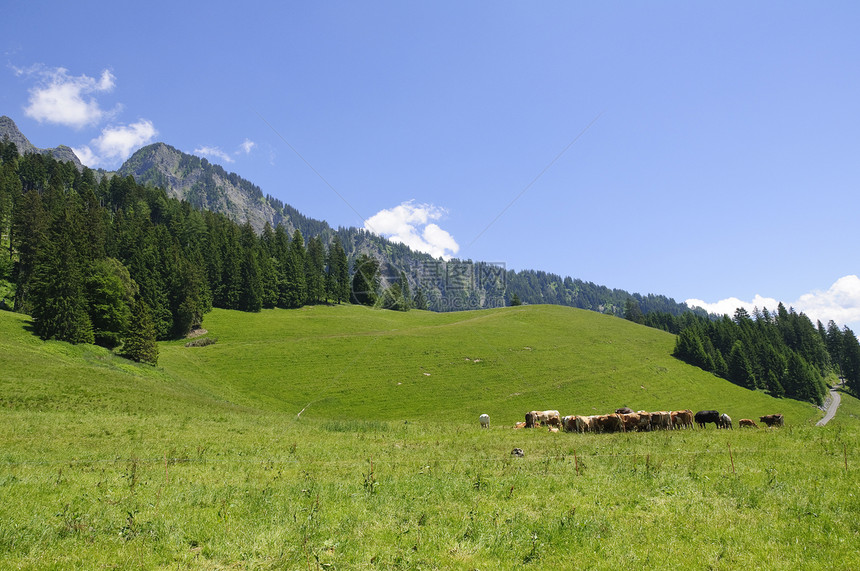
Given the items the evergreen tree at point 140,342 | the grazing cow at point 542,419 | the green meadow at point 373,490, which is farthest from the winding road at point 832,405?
the evergreen tree at point 140,342

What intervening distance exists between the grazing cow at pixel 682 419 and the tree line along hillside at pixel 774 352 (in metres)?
74.2

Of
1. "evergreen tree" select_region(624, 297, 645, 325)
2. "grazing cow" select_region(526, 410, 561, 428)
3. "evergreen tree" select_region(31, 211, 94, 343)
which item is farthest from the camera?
"evergreen tree" select_region(624, 297, 645, 325)

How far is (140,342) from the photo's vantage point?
53.2m

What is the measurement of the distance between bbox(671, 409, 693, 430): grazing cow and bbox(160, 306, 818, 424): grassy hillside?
21.7 metres

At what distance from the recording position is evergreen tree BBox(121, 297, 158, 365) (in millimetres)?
52906

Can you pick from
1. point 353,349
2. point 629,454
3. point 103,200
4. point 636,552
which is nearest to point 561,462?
point 629,454

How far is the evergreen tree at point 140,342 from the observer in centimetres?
5291

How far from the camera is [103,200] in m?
149

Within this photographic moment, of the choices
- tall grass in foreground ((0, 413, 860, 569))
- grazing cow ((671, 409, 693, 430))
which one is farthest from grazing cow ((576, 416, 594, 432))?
tall grass in foreground ((0, 413, 860, 569))

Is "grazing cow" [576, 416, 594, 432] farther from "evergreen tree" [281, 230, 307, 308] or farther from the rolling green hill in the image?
"evergreen tree" [281, 230, 307, 308]

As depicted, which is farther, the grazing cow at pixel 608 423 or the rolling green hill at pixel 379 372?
the rolling green hill at pixel 379 372

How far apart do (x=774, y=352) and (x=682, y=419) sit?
4295 inches

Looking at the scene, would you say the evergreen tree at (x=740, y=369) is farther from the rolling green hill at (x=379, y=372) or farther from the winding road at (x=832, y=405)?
the winding road at (x=832, y=405)

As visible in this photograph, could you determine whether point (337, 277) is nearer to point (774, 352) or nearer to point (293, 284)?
point (293, 284)
